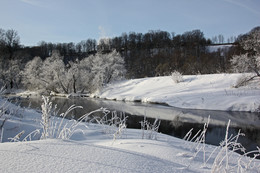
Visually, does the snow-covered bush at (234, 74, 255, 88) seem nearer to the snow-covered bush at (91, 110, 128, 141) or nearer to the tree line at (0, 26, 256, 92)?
the tree line at (0, 26, 256, 92)

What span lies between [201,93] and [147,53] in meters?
33.4

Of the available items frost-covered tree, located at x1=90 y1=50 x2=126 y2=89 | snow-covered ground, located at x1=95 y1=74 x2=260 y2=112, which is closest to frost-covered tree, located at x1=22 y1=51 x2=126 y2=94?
frost-covered tree, located at x1=90 y1=50 x2=126 y2=89

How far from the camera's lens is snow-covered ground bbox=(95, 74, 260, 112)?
14.0 meters

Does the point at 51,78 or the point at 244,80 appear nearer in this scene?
the point at 244,80

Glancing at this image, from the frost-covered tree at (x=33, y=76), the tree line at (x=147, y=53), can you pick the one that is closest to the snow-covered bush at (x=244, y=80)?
the tree line at (x=147, y=53)

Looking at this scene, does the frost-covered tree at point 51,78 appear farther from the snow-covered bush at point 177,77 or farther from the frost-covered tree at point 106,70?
the snow-covered bush at point 177,77

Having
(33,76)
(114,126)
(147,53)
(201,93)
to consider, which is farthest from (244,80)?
(147,53)

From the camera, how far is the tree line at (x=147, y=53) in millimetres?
32303

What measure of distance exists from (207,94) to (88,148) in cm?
1637

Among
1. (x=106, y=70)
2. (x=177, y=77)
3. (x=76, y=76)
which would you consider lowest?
(x=177, y=77)

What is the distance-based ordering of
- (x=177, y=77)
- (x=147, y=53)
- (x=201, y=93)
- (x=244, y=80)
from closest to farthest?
(x=244, y=80)
(x=201, y=93)
(x=177, y=77)
(x=147, y=53)

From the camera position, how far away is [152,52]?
49906mm

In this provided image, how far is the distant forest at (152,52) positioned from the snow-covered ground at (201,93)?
5.98 m

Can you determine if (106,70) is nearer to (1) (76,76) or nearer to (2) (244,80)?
(1) (76,76)
